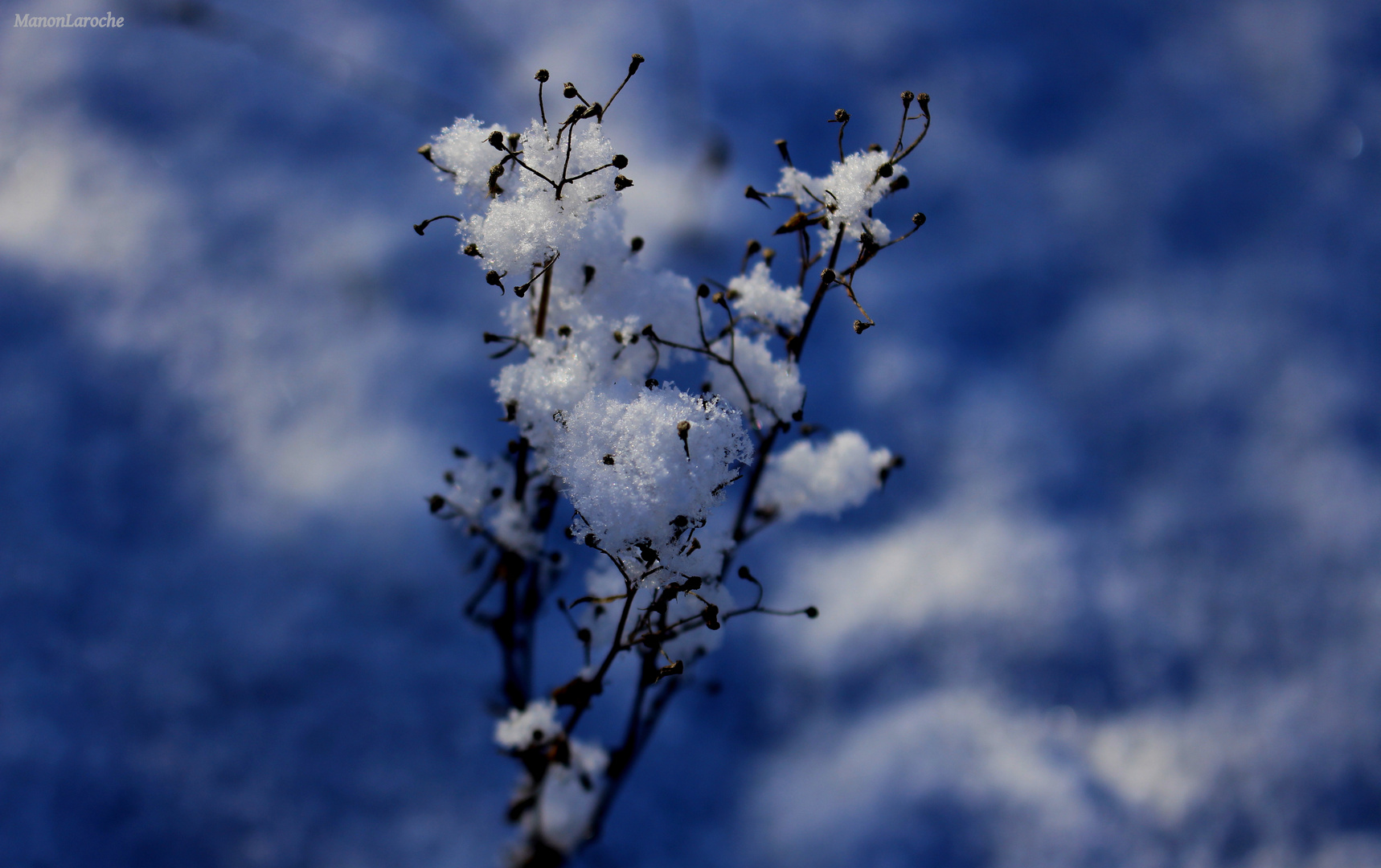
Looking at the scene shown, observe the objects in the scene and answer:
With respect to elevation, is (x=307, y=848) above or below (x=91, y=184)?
below

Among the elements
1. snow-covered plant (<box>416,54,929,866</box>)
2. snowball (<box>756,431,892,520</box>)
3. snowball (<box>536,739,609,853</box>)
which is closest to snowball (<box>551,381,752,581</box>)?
snow-covered plant (<box>416,54,929,866</box>)

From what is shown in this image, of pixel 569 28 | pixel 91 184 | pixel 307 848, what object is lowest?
pixel 307 848

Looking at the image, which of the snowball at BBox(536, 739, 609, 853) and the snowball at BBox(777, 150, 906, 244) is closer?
the snowball at BBox(777, 150, 906, 244)

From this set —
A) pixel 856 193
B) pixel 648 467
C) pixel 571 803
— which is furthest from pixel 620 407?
pixel 571 803

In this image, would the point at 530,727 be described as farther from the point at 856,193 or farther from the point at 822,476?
the point at 856,193

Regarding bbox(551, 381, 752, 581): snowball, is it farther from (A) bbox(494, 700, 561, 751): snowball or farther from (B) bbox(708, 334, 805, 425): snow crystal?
(A) bbox(494, 700, 561, 751): snowball

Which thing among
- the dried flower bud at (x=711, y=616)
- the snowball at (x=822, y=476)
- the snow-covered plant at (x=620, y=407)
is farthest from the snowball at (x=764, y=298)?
the dried flower bud at (x=711, y=616)

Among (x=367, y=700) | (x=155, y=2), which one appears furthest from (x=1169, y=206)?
(x=155, y=2)

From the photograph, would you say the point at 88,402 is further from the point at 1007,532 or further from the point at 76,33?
the point at 1007,532
